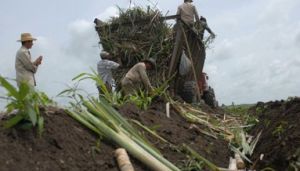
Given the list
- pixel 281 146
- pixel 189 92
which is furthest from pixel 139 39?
pixel 281 146

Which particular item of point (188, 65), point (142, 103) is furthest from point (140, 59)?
point (142, 103)

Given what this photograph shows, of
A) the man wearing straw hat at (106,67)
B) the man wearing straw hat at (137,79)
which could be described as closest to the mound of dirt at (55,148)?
the man wearing straw hat at (137,79)

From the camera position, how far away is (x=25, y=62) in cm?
696

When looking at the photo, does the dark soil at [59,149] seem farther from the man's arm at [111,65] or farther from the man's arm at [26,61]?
the man's arm at [111,65]

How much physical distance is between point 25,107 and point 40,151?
0.97ft

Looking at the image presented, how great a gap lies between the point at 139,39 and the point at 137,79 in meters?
1.32

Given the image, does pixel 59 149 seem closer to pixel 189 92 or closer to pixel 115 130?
pixel 115 130

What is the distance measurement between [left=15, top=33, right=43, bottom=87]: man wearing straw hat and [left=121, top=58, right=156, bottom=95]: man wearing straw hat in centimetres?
171

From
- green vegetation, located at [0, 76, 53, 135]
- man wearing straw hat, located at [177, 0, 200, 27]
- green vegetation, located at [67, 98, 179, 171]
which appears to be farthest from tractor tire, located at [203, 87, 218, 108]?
green vegetation, located at [0, 76, 53, 135]

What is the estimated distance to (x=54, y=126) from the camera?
3523 mm

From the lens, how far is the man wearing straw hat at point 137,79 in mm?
8398

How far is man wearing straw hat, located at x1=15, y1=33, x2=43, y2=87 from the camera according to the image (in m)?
6.91

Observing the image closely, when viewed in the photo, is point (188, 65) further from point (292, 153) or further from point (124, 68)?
point (292, 153)

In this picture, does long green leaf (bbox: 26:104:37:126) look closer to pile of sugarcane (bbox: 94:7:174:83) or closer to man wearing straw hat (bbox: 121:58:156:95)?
man wearing straw hat (bbox: 121:58:156:95)
